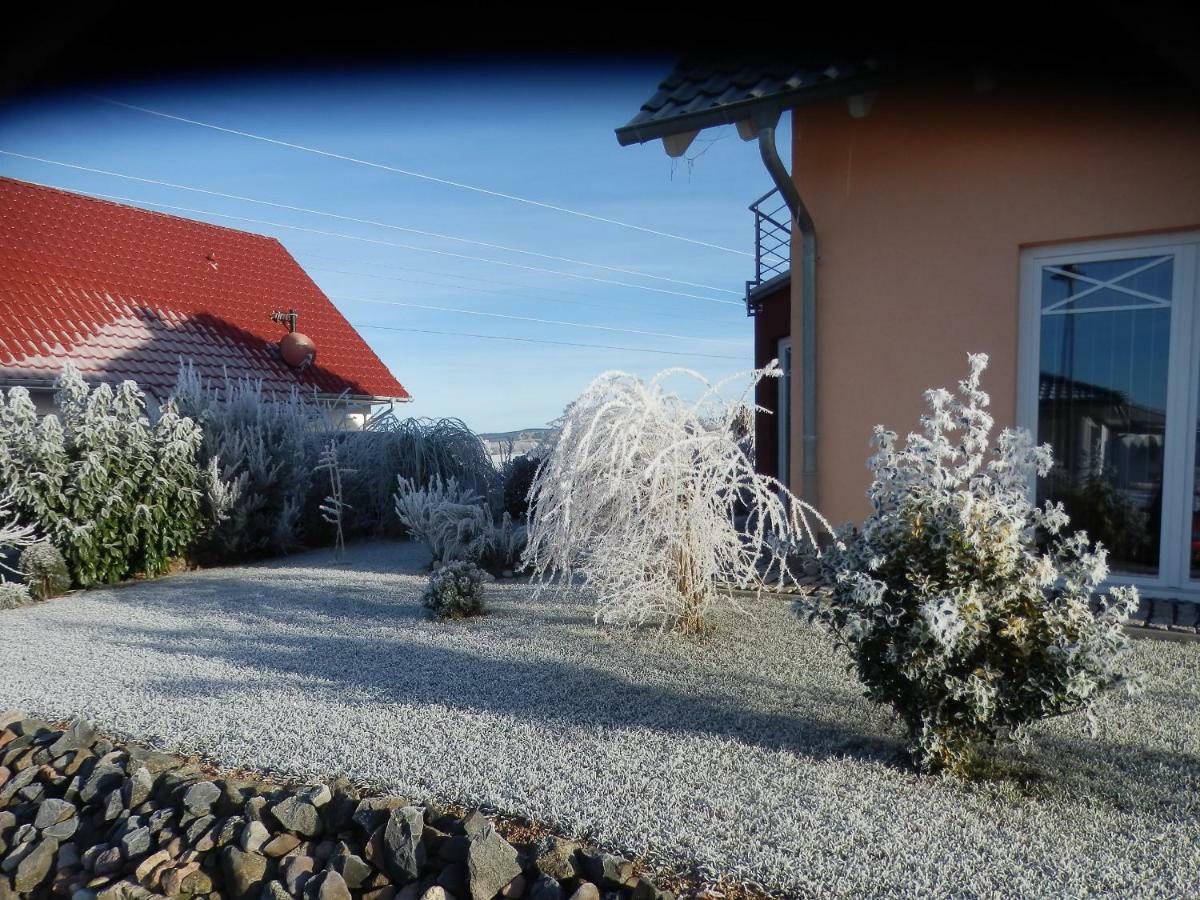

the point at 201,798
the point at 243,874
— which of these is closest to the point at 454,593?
the point at 201,798

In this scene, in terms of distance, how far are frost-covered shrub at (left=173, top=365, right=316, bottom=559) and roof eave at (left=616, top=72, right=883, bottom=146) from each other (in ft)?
17.5

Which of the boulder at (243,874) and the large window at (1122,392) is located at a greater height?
the large window at (1122,392)

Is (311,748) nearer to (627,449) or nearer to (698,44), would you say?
(627,449)

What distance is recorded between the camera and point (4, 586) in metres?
6.66

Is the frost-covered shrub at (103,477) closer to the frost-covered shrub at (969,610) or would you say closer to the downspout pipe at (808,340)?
the downspout pipe at (808,340)

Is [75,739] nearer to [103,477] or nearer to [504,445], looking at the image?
[103,477]

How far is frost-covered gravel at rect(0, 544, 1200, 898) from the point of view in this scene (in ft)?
7.86

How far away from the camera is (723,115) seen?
5.43 meters

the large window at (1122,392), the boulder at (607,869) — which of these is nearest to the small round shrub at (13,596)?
the boulder at (607,869)

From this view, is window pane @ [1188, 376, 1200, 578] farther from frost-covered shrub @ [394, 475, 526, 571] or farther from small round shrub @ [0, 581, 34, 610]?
small round shrub @ [0, 581, 34, 610]

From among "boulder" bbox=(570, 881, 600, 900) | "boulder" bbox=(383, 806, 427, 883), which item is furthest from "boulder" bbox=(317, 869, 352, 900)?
"boulder" bbox=(570, 881, 600, 900)

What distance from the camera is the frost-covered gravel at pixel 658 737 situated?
7.86ft

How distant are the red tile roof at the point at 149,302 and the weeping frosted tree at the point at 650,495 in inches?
326

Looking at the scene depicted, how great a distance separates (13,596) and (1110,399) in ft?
27.2
